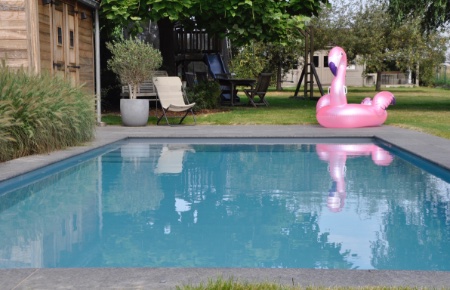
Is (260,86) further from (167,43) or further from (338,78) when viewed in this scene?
(338,78)

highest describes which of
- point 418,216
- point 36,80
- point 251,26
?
point 251,26

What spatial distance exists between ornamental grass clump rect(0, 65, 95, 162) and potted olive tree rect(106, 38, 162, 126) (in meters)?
3.20

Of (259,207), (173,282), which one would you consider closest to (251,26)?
(259,207)

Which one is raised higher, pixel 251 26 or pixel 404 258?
pixel 251 26

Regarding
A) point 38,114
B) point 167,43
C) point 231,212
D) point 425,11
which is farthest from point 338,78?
point 231,212

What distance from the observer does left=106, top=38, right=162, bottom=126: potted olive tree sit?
42.4 ft

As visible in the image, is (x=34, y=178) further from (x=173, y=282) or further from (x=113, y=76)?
(x=113, y=76)

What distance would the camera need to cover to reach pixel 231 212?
561 centimetres

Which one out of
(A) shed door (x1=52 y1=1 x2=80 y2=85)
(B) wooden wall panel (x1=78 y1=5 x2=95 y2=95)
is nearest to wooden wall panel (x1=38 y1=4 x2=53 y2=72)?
(A) shed door (x1=52 y1=1 x2=80 y2=85)

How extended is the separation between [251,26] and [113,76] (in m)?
4.31

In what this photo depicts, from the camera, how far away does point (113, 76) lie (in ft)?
58.6

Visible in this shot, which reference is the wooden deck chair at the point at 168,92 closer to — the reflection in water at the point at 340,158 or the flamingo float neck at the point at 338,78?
the flamingo float neck at the point at 338,78

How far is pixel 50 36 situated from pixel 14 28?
109 cm

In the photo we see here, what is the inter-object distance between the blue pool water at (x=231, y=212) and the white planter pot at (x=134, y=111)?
3.90 meters
